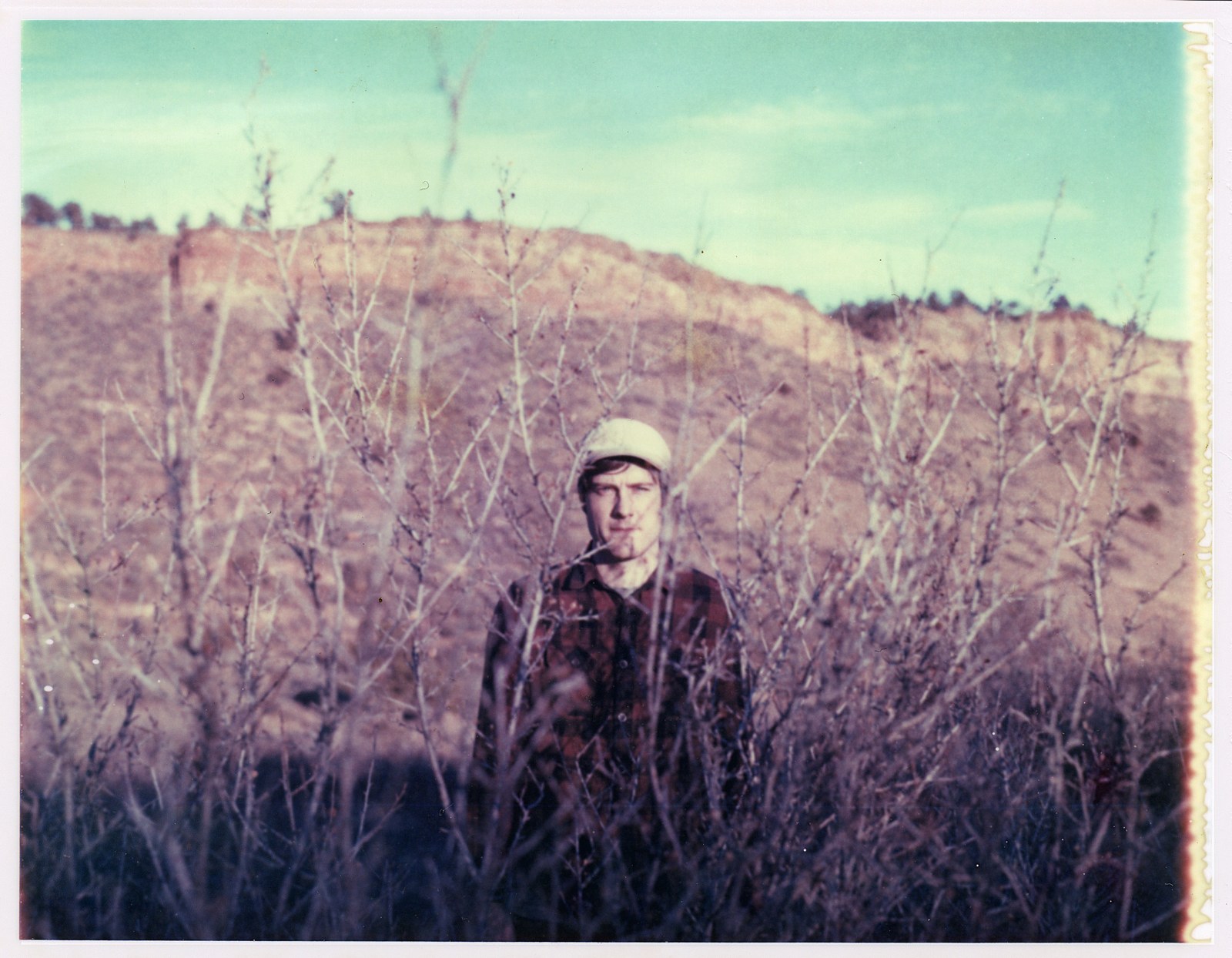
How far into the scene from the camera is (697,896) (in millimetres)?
2715

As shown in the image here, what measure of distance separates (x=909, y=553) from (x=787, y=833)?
810mm

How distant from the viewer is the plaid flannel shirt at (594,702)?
104 inches

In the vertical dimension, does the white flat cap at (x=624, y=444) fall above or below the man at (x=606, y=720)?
above

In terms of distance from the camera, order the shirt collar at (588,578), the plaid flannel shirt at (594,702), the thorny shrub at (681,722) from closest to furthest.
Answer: the thorny shrub at (681,722) → the plaid flannel shirt at (594,702) → the shirt collar at (588,578)

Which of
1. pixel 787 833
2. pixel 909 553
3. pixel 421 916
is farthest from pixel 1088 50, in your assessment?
pixel 421 916

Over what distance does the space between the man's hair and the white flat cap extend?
13mm

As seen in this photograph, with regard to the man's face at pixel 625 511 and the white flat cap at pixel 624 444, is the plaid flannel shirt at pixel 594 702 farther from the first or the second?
the white flat cap at pixel 624 444

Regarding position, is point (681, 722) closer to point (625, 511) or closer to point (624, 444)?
point (625, 511)

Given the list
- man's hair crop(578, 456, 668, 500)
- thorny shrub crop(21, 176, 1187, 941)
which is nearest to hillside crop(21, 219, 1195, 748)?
thorny shrub crop(21, 176, 1187, 941)

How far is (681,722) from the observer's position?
2.66 meters

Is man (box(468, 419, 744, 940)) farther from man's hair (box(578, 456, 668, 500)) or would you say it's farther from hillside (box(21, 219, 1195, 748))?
A: hillside (box(21, 219, 1195, 748))

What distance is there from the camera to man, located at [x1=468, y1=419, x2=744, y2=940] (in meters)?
2.64

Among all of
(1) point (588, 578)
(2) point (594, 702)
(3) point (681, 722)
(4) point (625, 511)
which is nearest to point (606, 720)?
(2) point (594, 702)

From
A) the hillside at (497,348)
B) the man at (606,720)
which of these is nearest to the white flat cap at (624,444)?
the man at (606,720)
